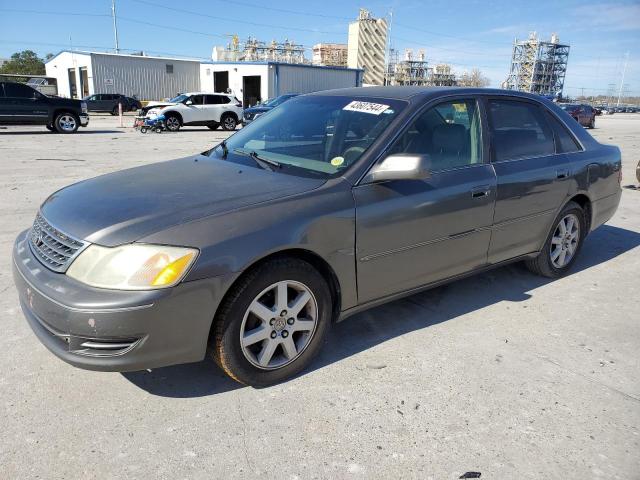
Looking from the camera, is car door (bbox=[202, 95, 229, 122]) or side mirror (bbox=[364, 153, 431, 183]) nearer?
side mirror (bbox=[364, 153, 431, 183])

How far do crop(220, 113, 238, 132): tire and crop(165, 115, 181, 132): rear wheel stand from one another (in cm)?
207

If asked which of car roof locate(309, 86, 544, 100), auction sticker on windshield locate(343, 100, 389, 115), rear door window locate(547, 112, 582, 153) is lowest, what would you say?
rear door window locate(547, 112, 582, 153)

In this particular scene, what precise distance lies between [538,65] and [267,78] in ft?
335

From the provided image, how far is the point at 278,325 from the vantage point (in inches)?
107

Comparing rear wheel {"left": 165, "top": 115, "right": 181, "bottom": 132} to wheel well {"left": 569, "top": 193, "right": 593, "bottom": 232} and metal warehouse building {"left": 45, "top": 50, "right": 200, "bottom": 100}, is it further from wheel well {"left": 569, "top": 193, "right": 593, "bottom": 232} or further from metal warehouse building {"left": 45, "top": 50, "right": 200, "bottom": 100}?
metal warehouse building {"left": 45, "top": 50, "right": 200, "bottom": 100}

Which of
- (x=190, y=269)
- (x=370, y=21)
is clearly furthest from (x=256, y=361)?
(x=370, y=21)

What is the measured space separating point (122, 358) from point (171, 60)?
47.0m

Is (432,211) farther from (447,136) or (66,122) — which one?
(66,122)

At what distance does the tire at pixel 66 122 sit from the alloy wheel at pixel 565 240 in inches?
717

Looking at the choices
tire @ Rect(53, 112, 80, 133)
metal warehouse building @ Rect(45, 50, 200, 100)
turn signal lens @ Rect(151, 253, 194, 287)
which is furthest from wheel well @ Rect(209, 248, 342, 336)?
metal warehouse building @ Rect(45, 50, 200, 100)

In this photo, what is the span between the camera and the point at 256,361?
2.68m

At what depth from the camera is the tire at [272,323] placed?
251 centimetres

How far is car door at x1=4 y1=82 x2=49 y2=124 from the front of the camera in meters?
16.8

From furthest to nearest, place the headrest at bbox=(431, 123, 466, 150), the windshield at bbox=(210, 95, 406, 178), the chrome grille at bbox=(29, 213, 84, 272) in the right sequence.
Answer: the headrest at bbox=(431, 123, 466, 150) → the windshield at bbox=(210, 95, 406, 178) → the chrome grille at bbox=(29, 213, 84, 272)
